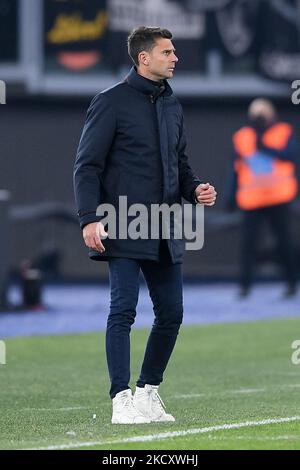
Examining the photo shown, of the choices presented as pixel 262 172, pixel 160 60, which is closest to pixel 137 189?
pixel 160 60

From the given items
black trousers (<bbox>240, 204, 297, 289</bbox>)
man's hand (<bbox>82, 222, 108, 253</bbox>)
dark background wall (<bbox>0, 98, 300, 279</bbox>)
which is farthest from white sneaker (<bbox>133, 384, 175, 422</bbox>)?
dark background wall (<bbox>0, 98, 300, 279</bbox>)

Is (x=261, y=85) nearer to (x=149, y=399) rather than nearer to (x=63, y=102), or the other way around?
(x=63, y=102)

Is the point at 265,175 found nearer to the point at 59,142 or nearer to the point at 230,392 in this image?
the point at 59,142

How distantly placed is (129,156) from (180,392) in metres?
2.27

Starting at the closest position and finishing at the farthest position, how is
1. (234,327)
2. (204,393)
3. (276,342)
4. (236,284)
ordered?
(204,393) < (276,342) < (234,327) < (236,284)

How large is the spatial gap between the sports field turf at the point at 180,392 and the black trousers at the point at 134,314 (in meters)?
0.29

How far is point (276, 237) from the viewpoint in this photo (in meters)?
18.6

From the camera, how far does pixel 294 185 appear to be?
19.1m

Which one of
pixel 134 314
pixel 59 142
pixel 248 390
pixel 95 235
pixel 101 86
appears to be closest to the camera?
pixel 95 235

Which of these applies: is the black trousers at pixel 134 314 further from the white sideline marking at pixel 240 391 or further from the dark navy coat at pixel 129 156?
the white sideline marking at pixel 240 391

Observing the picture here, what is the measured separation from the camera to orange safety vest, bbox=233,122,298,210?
1875cm

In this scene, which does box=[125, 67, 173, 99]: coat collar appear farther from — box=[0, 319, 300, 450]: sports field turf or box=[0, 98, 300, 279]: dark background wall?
box=[0, 98, 300, 279]: dark background wall
